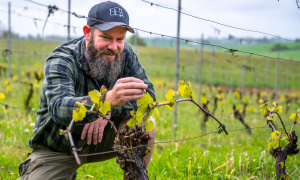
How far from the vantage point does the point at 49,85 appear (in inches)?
71.9

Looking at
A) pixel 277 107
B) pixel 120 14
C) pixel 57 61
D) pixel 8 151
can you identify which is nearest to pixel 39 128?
pixel 57 61

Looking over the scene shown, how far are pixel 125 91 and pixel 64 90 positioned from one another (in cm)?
51

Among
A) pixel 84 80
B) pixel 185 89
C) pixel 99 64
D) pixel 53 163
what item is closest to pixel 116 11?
pixel 99 64

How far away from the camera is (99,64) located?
2.14 metres

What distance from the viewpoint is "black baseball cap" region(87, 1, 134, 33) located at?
2090 mm

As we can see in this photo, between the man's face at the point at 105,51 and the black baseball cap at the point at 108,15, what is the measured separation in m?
0.05

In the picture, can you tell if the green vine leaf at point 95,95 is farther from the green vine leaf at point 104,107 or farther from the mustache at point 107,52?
the mustache at point 107,52

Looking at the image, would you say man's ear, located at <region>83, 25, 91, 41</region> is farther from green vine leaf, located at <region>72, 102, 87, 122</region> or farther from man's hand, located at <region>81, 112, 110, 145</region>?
green vine leaf, located at <region>72, 102, 87, 122</region>

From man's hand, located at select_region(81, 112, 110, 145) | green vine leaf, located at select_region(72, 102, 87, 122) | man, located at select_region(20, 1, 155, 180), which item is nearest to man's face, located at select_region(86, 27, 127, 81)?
man, located at select_region(20, 1, 155, 180)

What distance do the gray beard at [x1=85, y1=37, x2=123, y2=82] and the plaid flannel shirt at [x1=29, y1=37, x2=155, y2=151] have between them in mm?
58

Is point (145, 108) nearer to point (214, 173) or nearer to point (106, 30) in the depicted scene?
point (106, 30)

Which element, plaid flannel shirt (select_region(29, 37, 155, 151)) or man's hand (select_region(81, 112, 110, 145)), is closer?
plaid flannel shirt (select_region(29, 37, 155, 151))

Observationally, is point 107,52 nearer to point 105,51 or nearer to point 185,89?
point 105,51

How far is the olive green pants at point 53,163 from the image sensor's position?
1.99 m
